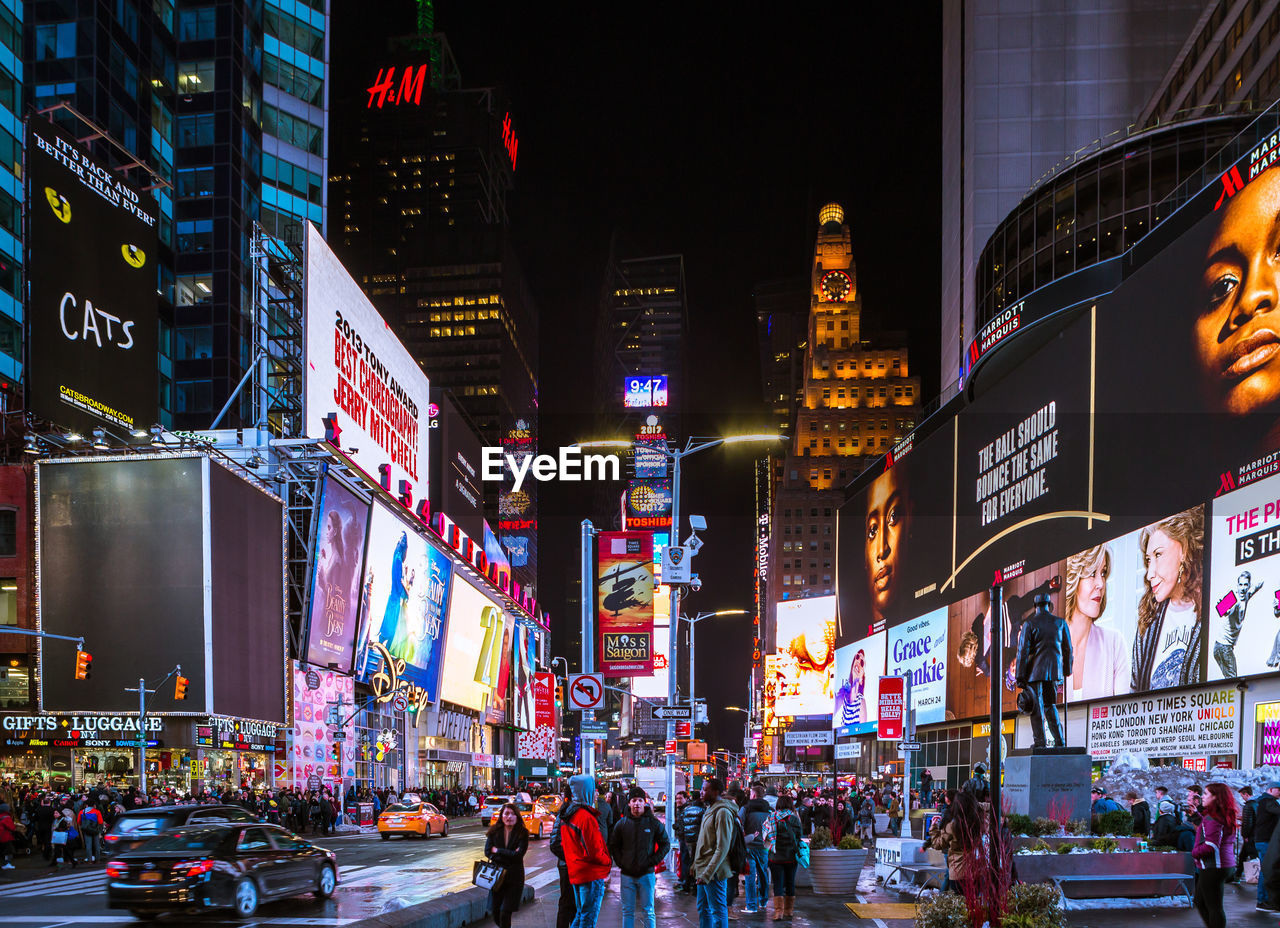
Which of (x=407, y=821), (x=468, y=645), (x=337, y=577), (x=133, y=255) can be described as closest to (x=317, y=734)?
(x=337, y=577)

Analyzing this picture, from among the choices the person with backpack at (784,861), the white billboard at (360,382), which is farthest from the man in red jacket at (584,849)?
the white billboard at (360,382)

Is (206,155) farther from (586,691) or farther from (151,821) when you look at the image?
(151,821)

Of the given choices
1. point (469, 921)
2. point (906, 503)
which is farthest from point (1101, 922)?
point (906, 503)

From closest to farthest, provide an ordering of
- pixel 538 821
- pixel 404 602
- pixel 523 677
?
pixel 538 821
pixel 404 602
pixel 523 677

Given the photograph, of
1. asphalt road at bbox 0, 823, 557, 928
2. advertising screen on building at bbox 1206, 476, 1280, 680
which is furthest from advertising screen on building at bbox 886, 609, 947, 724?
asphalt road at bbox 0, 823, 557, 928

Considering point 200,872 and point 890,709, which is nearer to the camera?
point 200,872

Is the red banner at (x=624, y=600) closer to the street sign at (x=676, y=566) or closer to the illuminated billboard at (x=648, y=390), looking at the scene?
the street sign at (x=676, y=566)

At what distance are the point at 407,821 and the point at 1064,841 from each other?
2698 centimetres

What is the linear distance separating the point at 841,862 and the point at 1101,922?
20.7 feet

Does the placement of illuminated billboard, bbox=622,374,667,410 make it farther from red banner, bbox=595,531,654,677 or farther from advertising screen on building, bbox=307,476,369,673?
red banner, bbox=595,531,654,677

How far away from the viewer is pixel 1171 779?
29344 millimetres

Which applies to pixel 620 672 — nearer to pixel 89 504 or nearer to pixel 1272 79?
pixel 89 504

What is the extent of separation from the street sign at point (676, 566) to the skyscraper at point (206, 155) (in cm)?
5925

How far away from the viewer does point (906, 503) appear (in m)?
75.1
